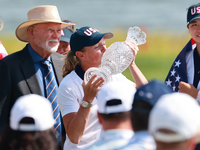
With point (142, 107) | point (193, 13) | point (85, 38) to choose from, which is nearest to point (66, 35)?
point (85, 38)

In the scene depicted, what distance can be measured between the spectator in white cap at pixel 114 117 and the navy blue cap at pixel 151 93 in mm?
100

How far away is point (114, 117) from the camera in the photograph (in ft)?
7.15

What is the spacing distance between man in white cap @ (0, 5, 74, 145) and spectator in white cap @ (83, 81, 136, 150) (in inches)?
54.1

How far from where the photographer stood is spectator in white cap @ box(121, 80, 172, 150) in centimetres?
208

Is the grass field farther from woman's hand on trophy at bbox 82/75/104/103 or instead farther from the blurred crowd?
woman's hand on trophy at bbox 82/75/104/103

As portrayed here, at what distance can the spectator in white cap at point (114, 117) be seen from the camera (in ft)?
7.00

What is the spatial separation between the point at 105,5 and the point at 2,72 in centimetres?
2899

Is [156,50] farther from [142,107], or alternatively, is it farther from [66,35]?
[142,107]

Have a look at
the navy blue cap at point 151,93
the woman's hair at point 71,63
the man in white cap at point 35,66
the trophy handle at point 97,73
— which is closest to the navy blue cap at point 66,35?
the man in white cap at point 35,66

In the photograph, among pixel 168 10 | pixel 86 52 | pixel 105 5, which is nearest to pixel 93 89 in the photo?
pixel 86 52

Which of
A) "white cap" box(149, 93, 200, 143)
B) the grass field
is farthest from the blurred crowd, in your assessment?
the grass field

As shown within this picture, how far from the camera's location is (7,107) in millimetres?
3699

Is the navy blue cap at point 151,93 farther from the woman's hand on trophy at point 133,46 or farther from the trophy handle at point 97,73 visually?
the woman's hand on trophy at point 133,46

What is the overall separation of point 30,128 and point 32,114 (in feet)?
0.27
